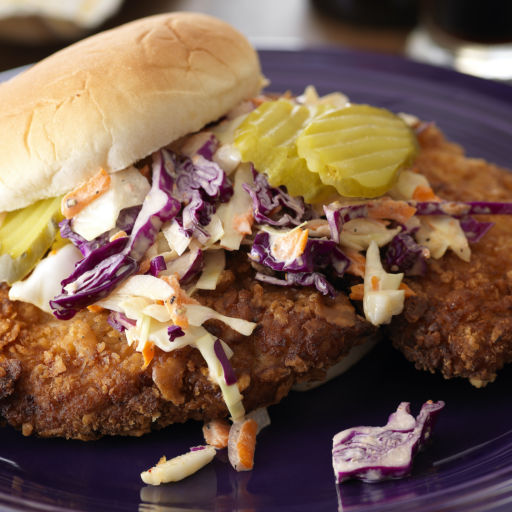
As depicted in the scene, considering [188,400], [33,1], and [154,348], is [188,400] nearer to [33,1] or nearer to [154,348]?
[154,348]

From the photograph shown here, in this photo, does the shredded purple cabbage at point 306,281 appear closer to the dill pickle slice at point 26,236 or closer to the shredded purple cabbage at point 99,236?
the shredded purple cabbage at point 99,236

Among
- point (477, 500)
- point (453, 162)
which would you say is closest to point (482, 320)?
point (477, 500)

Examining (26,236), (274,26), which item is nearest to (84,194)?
(26,236)

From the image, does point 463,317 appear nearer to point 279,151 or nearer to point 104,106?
point 279,151

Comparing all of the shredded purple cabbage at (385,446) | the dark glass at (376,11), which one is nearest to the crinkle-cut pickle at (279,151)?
the shredded purple cabbage at (385,446)

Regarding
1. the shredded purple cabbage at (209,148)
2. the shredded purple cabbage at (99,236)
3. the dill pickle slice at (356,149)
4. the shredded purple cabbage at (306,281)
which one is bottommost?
the shredded purple cabbage at (306,281)
